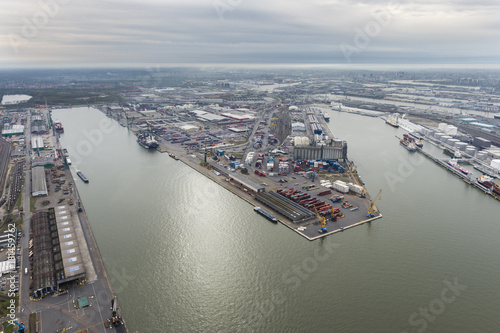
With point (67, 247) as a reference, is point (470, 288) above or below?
below

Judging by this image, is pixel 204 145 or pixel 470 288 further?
pixel 204 145

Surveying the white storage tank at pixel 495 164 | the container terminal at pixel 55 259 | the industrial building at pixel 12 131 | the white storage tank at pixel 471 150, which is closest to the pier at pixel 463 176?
the white storage tank at pixel 471 150

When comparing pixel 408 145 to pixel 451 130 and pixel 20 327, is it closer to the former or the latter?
pixel 451 130

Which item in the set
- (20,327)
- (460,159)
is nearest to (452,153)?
(460,159)

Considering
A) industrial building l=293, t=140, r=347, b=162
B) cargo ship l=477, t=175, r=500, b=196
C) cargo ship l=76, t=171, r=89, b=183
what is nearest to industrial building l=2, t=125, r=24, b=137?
cargo ship l=76, t=171, r=89, b=183

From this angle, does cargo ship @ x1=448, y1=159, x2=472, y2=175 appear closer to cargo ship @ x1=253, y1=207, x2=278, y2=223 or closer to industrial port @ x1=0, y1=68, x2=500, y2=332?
industrial port @ x1=0, y1=68, x2=500, y2=332

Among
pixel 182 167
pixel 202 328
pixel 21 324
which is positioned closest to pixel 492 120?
pixel 182 167

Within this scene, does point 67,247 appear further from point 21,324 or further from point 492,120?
point 492,120
